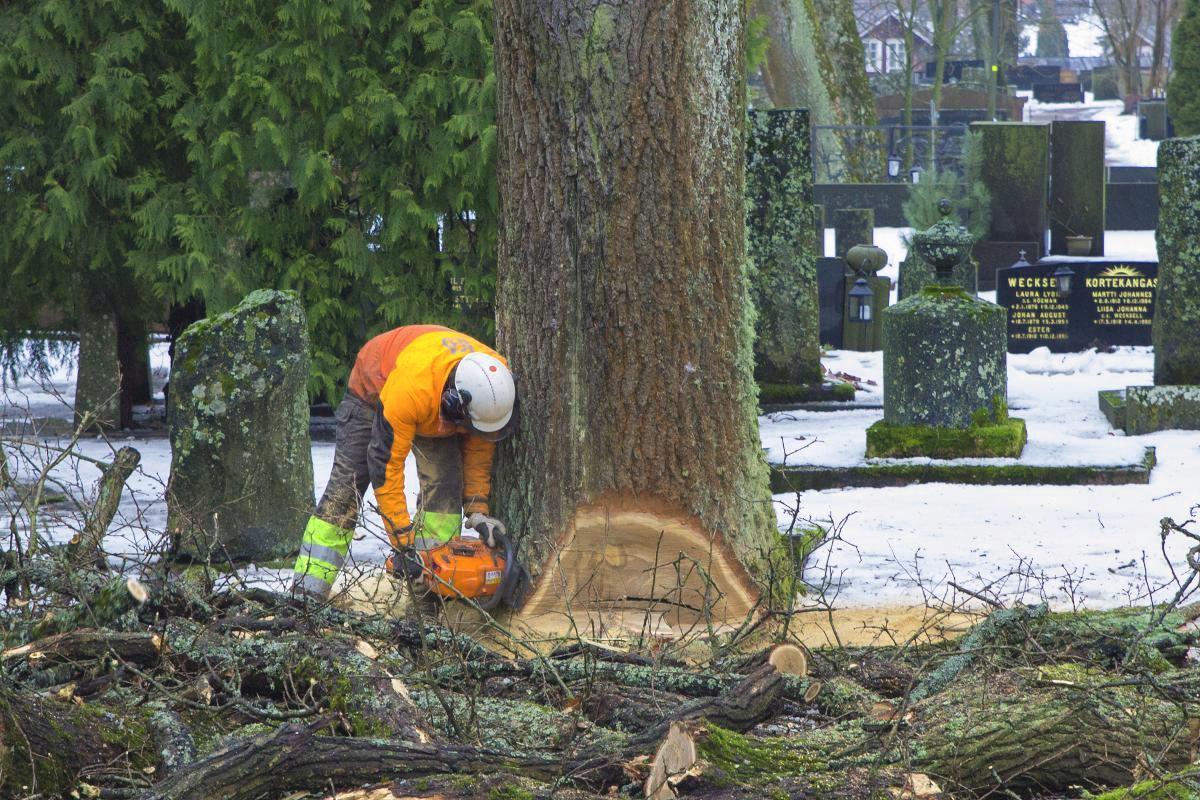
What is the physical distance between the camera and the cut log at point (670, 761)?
324cm

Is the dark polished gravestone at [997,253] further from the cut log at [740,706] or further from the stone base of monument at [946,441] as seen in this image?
the cut log at [740,706]

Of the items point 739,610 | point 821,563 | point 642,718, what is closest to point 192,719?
point 642,718

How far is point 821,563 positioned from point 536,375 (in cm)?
235

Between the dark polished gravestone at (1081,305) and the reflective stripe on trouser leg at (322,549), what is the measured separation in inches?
388

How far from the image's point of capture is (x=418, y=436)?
6.30 meters

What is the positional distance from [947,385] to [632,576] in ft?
13.2

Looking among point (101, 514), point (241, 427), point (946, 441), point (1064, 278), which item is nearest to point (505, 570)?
point (101, 514)

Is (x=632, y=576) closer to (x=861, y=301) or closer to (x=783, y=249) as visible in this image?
(x=783, y=249)

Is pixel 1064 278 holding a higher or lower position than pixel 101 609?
higher

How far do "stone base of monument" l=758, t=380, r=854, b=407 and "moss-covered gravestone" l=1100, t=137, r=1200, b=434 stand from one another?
6.81 ft

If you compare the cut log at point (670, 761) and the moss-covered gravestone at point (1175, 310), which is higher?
the moss-covered gravestone at point (1175, 310)

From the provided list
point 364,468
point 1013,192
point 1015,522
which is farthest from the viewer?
point 1013,192

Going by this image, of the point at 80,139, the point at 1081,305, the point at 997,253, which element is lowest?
the point at 1081,305

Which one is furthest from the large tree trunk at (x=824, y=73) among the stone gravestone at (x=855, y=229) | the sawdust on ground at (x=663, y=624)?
the sawdust on ground at (x=663, y=624)
